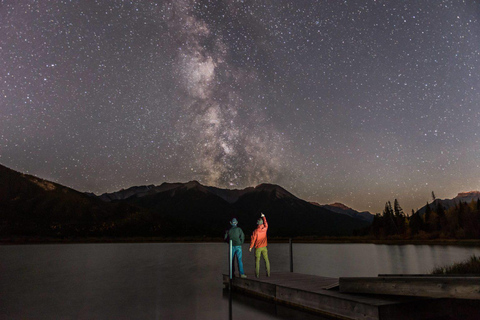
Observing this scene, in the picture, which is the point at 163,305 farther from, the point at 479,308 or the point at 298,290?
the point at 479,308

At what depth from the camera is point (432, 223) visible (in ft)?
420

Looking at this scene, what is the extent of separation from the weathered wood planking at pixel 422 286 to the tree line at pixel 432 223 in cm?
11608

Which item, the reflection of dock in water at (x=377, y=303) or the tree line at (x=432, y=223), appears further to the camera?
the tree line at (x=432, y=223)

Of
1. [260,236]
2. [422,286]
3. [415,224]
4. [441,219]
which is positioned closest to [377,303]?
[422,286]

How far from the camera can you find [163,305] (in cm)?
1374

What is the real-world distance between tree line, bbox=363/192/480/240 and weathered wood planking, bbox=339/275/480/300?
116 metres

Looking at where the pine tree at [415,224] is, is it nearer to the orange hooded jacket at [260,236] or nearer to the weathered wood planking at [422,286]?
the orange hooded jacket at [260,236]

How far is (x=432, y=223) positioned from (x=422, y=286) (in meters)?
137

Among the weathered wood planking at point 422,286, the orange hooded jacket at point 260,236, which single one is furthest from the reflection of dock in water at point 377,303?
the orange hooded jacket at point 260,236

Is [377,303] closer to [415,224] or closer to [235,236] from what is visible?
[235,236]

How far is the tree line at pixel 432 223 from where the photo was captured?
372 feet

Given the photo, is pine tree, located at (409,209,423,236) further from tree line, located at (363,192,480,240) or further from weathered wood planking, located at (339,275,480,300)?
weathered wood planking, located at (339,275,480,300)

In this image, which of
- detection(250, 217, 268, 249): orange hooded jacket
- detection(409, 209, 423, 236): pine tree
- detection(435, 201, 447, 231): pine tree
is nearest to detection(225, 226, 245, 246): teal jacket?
detection(250, 217, 268, 249): orange hooded jacket

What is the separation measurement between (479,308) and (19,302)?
16.1 meters
